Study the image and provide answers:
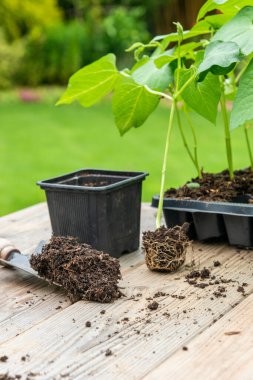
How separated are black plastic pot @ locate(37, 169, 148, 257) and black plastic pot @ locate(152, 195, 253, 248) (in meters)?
0.12

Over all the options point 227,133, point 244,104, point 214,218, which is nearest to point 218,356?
point 244,104

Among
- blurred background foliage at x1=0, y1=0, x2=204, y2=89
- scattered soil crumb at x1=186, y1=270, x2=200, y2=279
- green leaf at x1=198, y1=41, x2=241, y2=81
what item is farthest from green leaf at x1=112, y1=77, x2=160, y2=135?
blurred background foliage at x1=0, y1=0, x2=204, y2=89

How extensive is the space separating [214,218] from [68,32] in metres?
7.70

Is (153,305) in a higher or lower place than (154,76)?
lower

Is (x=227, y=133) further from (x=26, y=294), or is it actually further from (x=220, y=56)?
(x=26, y=294)

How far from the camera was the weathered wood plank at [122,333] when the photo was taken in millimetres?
1052

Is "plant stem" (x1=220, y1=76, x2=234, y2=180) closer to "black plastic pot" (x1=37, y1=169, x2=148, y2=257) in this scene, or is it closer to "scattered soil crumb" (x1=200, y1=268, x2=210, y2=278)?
"black plastic pot" (x1=37, y1=169, x2=148, y2=257)

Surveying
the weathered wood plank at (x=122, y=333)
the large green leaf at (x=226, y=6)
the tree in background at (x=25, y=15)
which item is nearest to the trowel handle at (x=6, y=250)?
the weathered wood plank at (x=122, y=333)

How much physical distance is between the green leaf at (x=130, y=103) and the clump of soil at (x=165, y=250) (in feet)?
1.37

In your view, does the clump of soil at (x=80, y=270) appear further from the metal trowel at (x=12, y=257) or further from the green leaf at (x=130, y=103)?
the green leaf at (x=130, y=103)

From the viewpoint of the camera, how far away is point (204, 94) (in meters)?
1.72

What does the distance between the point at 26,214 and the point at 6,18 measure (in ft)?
27.2

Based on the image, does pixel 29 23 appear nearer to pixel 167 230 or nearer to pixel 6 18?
pixel 6 18

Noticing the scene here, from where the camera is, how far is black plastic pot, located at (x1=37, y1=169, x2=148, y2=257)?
5.41 ft
